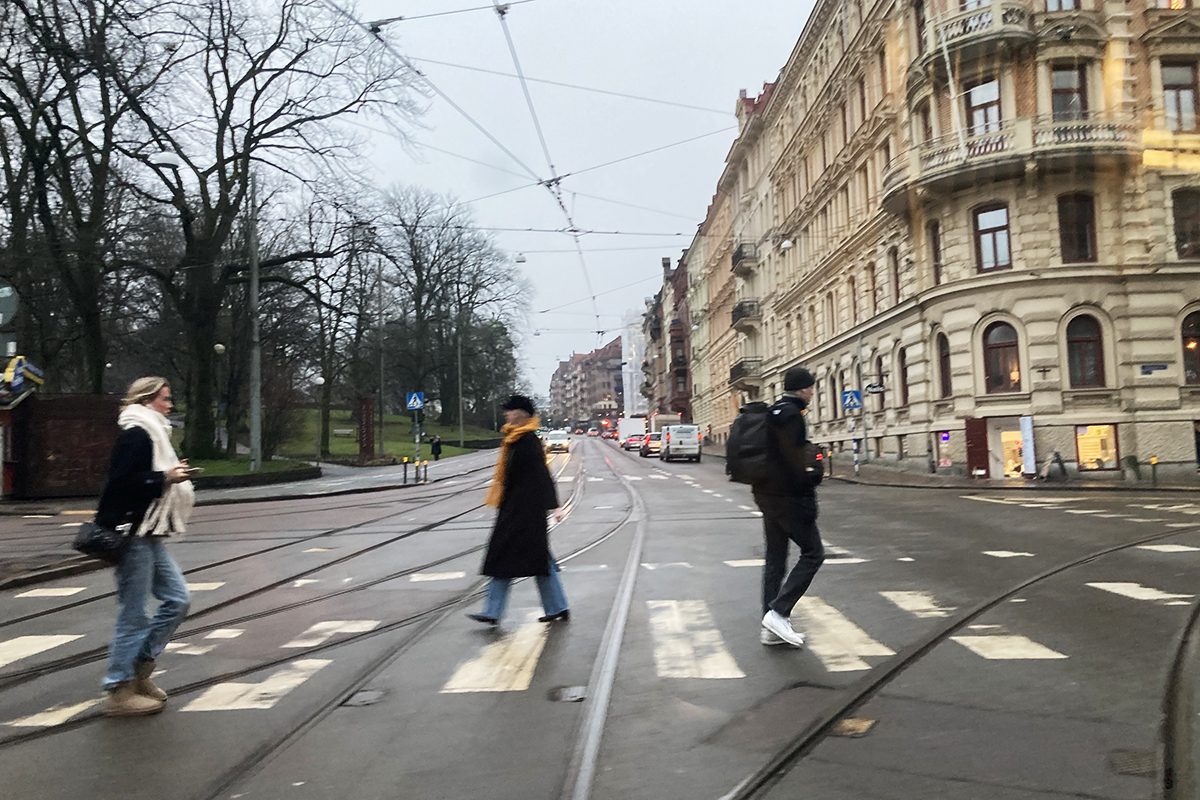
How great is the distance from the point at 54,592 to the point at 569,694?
24.5ft

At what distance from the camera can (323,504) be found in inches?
965

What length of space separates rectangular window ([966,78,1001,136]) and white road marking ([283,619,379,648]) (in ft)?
82.1

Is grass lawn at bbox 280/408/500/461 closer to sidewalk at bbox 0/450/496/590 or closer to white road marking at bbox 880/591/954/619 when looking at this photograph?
sidewalk at bbox 0/450/496/590

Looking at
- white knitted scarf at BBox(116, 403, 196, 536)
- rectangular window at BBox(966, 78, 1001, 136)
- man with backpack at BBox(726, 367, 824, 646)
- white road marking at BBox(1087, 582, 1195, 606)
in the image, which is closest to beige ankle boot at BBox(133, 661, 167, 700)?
white knitted scarf at BBox(116, 403, 196, 536)

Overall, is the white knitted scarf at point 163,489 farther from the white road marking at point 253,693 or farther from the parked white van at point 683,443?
the parked white van at point 683,443

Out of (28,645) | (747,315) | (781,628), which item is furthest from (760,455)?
(747,315)

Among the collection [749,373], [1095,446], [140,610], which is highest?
[749,373]

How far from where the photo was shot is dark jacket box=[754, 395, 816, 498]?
6.53 meters

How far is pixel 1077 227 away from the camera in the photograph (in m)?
27.4

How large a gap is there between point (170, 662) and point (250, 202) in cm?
3246

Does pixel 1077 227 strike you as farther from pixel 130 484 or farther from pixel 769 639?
pixel 130 484

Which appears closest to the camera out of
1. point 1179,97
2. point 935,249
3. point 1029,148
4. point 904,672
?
point 904,672

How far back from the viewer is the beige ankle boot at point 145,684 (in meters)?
5.36

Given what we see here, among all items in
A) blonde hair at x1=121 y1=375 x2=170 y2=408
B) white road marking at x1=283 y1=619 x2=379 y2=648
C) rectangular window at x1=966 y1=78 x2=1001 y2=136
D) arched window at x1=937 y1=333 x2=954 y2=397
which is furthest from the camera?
arched window at x1=937 y1=333 x2=954 y2=397
